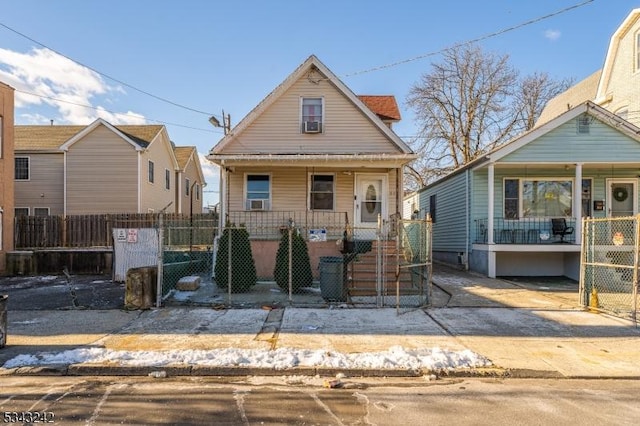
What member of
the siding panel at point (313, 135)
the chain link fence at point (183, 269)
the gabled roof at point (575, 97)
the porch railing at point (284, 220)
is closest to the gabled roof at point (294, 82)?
the siding panel at point (313, 135)

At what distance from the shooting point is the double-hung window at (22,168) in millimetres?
22266

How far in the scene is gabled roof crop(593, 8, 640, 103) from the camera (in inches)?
734

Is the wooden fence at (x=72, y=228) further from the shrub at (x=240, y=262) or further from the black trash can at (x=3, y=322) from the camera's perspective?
the black trash can at (x=3, y=322)

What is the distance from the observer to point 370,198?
1479 cm

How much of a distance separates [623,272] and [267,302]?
467 inches

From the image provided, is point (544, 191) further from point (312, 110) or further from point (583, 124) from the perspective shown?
point (312, 110)

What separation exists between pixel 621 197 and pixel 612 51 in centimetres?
914

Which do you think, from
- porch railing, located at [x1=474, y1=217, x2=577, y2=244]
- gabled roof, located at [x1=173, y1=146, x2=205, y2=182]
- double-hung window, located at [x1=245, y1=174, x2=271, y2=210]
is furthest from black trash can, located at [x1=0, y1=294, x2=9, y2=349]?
gabled roof, located at [x1=173, y1=146, x2=205, y2=182]

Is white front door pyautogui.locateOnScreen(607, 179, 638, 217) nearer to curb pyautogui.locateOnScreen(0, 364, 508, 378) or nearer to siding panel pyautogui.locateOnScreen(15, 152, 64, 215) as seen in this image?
curb pyautogui.locateOnScreen(0, 364, 508, 378)

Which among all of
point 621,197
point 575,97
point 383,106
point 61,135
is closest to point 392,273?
point 383,106

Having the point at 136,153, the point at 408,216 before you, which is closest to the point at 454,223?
the point at 408,216

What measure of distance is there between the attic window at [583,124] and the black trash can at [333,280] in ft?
34.1

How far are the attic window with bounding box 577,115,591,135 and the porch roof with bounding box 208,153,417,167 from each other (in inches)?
240

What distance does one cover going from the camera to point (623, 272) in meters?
13.5
